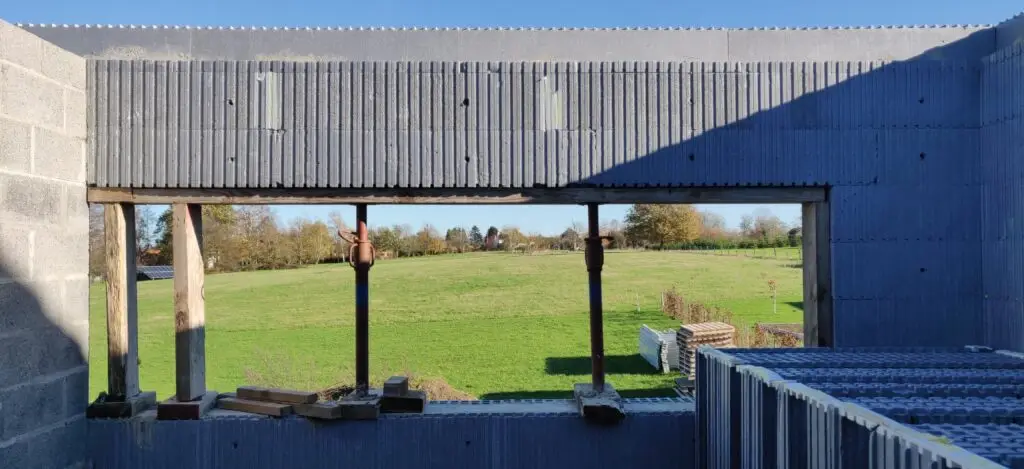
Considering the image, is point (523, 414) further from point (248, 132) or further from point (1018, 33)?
point (1018, 33)

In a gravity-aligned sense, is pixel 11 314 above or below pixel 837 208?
below

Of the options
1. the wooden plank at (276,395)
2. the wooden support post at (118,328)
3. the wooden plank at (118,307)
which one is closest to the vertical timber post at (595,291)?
the wooden plank at (276,395)

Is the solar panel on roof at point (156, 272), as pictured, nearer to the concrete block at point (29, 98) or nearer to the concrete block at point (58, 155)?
the concrete block at point (58, 155)

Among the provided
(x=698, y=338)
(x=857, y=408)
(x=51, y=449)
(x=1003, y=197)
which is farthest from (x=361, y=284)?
(x=698, y=338)

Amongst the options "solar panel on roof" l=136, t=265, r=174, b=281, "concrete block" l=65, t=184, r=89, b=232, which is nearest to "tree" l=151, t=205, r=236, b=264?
"solar panel on roof" l=136, t=265, r=174, b=281

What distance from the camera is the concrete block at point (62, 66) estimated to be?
559 cm

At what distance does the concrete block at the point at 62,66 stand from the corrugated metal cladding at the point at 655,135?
230 millimetres

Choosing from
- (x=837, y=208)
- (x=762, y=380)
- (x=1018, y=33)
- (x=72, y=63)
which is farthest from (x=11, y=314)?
(x=1018, y=33)

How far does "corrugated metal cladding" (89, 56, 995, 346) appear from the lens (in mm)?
6246

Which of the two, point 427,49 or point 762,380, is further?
point 427,49

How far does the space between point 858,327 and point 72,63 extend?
8873 millimetres

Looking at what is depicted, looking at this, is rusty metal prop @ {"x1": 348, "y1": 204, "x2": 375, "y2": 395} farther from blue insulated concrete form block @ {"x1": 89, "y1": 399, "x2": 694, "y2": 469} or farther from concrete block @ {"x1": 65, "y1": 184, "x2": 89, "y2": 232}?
concrete block @ {"x1": 65, "y1": 184, "x2": 89, "y2": 232}

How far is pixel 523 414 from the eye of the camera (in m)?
5.93

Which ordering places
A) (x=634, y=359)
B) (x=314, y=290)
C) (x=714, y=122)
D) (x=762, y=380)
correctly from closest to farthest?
(x=762, y=380) < (x=714, y=122) < (x=634, y=359) < (x=314, y=290)
